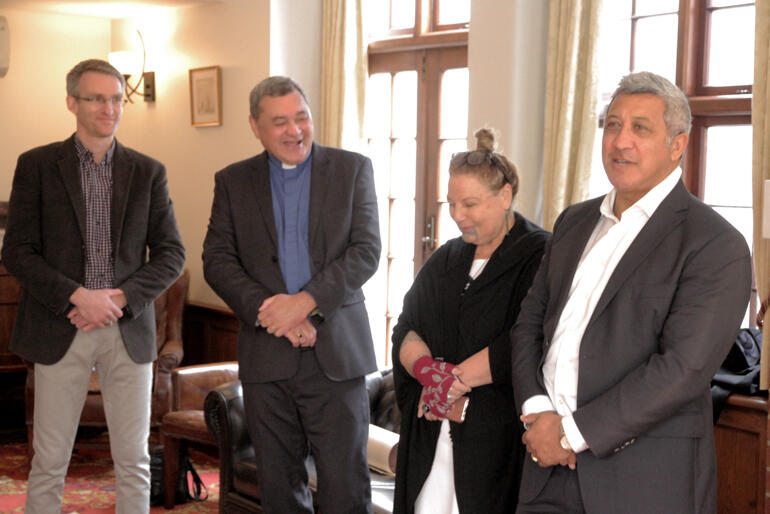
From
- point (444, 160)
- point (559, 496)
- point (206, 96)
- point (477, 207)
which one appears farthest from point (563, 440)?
point (206, 96)

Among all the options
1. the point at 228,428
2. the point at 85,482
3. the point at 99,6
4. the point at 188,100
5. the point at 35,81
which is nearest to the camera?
the point at 228,428

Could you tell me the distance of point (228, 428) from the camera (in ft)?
12.9

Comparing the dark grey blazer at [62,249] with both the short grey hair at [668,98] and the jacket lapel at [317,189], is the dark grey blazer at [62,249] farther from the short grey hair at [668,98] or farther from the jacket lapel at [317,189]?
the short grey hair at [668,98]

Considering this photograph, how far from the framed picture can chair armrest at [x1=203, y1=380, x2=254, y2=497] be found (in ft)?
8.24

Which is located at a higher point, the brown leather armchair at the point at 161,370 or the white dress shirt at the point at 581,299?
the white dress shirt at the point at 581,299

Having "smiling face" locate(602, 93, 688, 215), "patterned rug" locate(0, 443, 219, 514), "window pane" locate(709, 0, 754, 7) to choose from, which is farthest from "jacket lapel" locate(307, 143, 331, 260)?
"patterned rug" locate(0, 443, 219, 514)

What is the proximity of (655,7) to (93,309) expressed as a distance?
2.66m

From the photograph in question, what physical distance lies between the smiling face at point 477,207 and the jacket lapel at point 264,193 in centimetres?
69

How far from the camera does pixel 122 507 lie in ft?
10.6

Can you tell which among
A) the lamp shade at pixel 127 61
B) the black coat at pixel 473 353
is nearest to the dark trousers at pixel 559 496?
the black coat at pixel 473 353

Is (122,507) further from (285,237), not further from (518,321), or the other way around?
(518,321)

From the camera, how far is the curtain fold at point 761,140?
11.0ft

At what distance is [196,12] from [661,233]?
4.78 metres

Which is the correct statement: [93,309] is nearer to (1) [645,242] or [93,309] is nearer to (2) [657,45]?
(1) [645,242]
